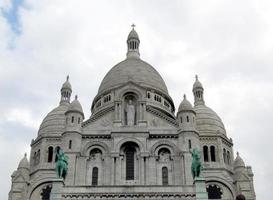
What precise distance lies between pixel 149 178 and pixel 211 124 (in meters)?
14.6

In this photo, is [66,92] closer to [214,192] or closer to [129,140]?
[129,140]

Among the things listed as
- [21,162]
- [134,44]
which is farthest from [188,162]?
[134,44]

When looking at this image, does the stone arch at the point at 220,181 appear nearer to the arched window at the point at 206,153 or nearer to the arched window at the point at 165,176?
the arched window at the point at 206,153

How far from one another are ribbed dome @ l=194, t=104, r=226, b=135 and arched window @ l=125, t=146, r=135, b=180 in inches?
461

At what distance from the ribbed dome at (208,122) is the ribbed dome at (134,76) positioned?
4269mm

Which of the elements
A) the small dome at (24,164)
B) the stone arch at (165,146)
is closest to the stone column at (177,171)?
the stone arch at (165,146)

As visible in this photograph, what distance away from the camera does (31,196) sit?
4088 centimetres

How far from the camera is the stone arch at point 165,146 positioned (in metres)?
34.9

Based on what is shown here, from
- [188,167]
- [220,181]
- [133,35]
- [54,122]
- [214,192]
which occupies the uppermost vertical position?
[133,35]

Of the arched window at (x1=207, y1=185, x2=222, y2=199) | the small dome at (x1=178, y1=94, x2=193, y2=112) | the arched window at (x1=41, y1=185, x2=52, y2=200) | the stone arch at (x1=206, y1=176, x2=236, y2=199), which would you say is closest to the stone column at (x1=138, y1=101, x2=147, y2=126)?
the small dome at (x1=178, y1=94, x2=193, y2=112)

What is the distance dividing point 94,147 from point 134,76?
44.1 ft

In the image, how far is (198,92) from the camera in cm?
5219

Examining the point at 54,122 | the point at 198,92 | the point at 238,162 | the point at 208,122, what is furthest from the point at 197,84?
the point at 54,122

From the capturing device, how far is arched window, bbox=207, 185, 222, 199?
132ft
